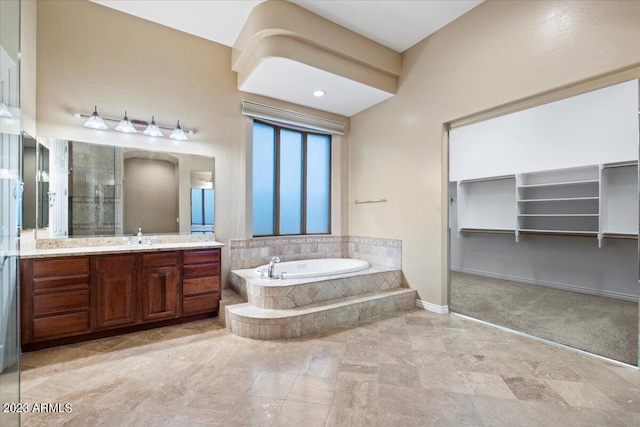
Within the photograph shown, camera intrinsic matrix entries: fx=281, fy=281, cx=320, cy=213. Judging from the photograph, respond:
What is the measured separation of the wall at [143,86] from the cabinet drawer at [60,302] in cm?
145

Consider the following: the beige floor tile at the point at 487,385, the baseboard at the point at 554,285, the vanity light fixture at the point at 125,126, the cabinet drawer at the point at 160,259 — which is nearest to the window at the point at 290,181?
the cabinet drawer at the point at 160,259

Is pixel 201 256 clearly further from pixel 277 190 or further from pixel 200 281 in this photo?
pixel 277 190

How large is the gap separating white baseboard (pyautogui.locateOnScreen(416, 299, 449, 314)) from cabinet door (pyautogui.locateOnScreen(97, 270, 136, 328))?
3.15 m

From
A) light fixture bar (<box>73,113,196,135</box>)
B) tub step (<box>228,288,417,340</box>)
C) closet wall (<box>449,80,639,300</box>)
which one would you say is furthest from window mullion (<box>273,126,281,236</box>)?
closet wall (<box>449,80,639,300</box>)

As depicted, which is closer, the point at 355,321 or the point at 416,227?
the point at 355,321

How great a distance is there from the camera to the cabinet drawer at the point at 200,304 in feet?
9.73

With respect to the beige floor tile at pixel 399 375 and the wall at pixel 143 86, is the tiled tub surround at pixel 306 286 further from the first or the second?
the beige floor tile at pixel 399 375

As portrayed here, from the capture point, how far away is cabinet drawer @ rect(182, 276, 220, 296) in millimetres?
2961

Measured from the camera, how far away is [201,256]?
3043 mm

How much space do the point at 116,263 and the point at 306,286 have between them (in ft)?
5.95

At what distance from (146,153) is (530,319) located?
4693 mm

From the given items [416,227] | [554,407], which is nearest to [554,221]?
[416,227]

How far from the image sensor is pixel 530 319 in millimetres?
3107

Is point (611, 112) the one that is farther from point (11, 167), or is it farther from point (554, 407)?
point (11, 167)
